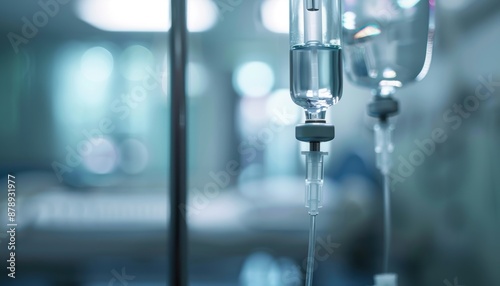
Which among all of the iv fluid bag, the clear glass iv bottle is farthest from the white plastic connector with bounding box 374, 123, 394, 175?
the clear glass iv bottle

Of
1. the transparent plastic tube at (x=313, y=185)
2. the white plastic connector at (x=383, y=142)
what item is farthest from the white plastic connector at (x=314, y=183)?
the white plastic connector at (x=383, y=142)

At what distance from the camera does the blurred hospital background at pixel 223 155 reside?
3.72ft

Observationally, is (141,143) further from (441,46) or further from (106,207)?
(441,46)

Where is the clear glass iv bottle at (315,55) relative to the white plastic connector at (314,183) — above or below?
above

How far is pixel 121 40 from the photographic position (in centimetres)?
188

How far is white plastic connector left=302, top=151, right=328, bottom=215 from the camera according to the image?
60 centimetres

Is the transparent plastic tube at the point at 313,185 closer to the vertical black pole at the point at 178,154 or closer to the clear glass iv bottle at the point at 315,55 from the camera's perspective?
the clear glass iv bottle at the point at 315,55

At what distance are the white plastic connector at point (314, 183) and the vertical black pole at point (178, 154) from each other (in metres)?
0.17

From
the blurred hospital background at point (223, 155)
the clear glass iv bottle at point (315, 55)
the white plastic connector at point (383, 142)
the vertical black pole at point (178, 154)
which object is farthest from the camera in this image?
the blurred hospital background at point (223, 155)

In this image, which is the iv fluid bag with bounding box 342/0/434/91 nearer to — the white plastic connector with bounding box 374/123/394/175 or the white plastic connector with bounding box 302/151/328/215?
the white plastic connector with bounding box 374/123/394/175

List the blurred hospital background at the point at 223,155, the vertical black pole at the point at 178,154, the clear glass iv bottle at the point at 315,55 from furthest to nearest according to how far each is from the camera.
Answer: the blurred hospital background at the point at 223,155 < the clear glass iv bottle at the point at 315,55 < the vertical black pole at the point at 178,154

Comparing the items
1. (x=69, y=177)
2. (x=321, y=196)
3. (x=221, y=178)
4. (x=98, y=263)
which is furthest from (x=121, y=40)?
(x=321, y=196)

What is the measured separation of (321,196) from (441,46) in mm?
770

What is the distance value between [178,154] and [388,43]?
52cm
